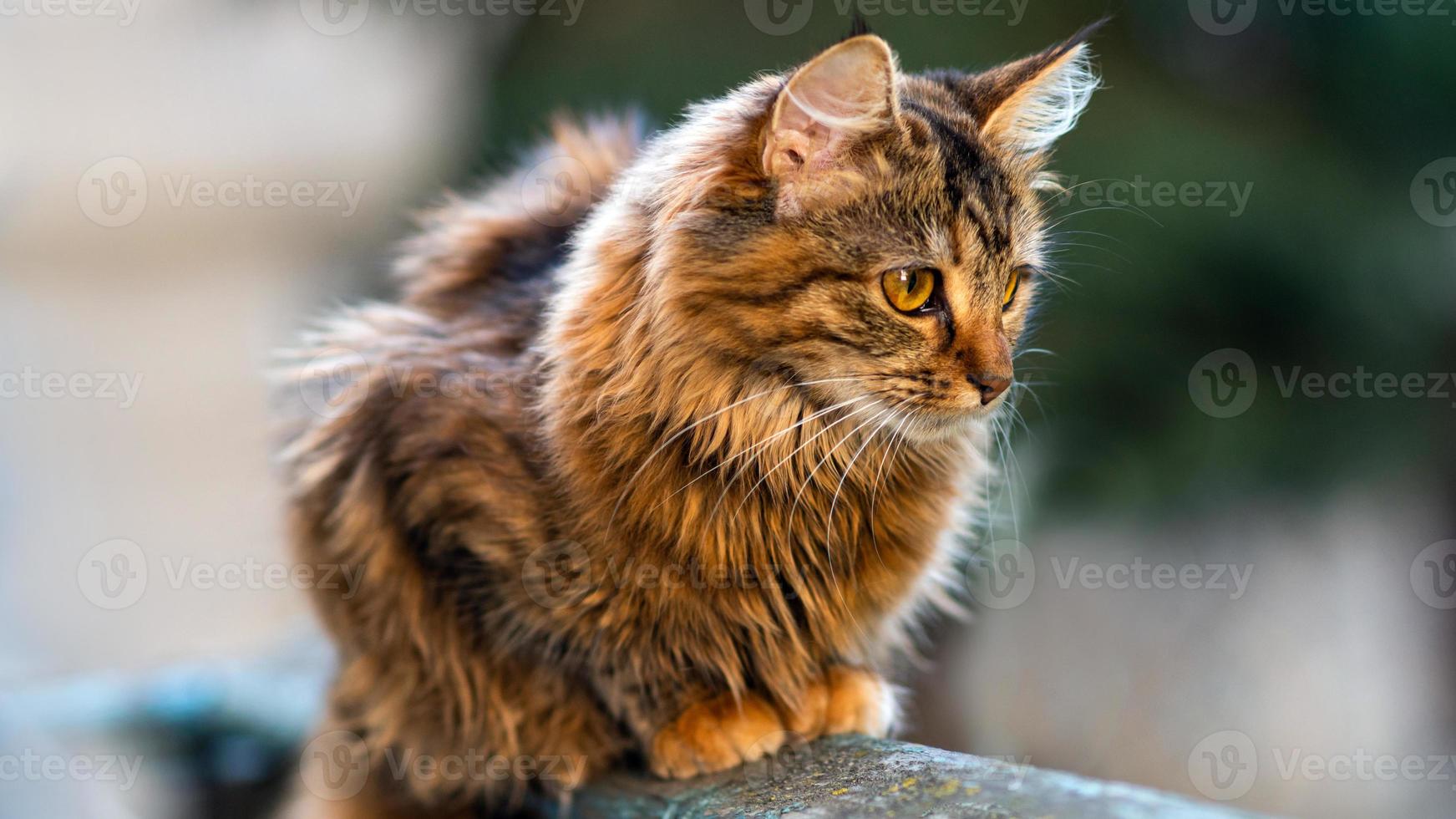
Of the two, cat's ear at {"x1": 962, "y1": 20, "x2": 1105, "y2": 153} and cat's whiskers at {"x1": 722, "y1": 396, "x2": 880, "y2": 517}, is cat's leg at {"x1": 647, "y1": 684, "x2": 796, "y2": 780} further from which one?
cat's ear at {"x1": 962, "y1": 20, "x2": 1105, "y2": 153}

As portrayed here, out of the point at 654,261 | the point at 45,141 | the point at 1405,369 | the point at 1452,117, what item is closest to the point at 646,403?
the point at 654,261

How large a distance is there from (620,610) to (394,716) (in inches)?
20.5

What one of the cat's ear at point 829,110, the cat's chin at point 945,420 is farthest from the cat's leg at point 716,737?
the cat's ear at point 829,110

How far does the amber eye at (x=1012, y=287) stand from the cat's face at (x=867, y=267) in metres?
0.06

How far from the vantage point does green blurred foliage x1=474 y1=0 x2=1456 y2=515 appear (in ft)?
9.59

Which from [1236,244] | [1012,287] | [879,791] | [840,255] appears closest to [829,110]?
[840,255]

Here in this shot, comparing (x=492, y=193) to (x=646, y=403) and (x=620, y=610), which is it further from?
(x=620, y=610)

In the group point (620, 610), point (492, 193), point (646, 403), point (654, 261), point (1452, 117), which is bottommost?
point (620, 610)

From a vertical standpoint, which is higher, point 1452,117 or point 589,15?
point 589,15

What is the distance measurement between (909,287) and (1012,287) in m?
0.23

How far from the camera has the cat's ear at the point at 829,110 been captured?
1.23m

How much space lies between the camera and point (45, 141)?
163 inches

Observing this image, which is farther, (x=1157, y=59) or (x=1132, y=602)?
(x=1132, y=602)

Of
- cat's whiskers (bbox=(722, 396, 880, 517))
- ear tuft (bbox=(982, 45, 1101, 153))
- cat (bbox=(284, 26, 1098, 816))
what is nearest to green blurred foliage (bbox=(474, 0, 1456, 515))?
ear tuft (bbox=(982, 45, 1101, 153))
